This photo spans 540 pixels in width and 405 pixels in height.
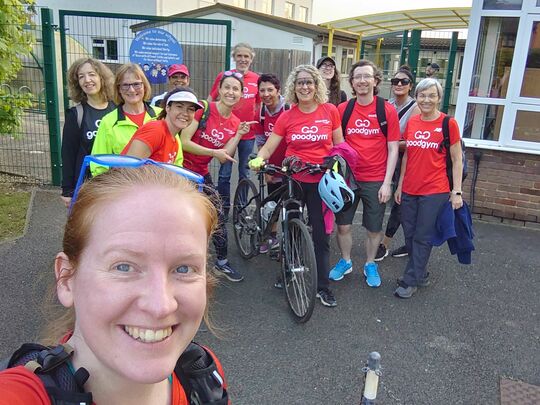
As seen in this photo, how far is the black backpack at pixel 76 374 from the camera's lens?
3.10 feet

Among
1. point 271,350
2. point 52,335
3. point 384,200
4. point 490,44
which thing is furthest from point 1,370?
point 490,44

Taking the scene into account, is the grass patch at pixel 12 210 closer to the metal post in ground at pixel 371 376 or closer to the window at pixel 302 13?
the metal post in ground at pixel 371 376

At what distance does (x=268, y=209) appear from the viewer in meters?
4.54

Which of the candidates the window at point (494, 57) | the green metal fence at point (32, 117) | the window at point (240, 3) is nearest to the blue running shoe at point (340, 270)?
the window at point (494, 57)

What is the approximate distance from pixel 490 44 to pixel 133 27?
532 centimetres

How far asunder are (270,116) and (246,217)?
1142mm

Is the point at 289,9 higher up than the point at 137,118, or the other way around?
the point at 289,9

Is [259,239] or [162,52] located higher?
[162,52]

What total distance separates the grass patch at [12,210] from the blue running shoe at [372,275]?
12.6 ft

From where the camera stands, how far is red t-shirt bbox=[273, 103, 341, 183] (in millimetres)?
4102

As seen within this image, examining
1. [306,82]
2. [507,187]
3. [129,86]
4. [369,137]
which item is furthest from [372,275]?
[507,187]

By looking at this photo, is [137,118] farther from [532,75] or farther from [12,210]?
[532,75]

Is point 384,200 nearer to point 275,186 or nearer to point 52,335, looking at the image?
point 275,186

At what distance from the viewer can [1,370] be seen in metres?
1.01
